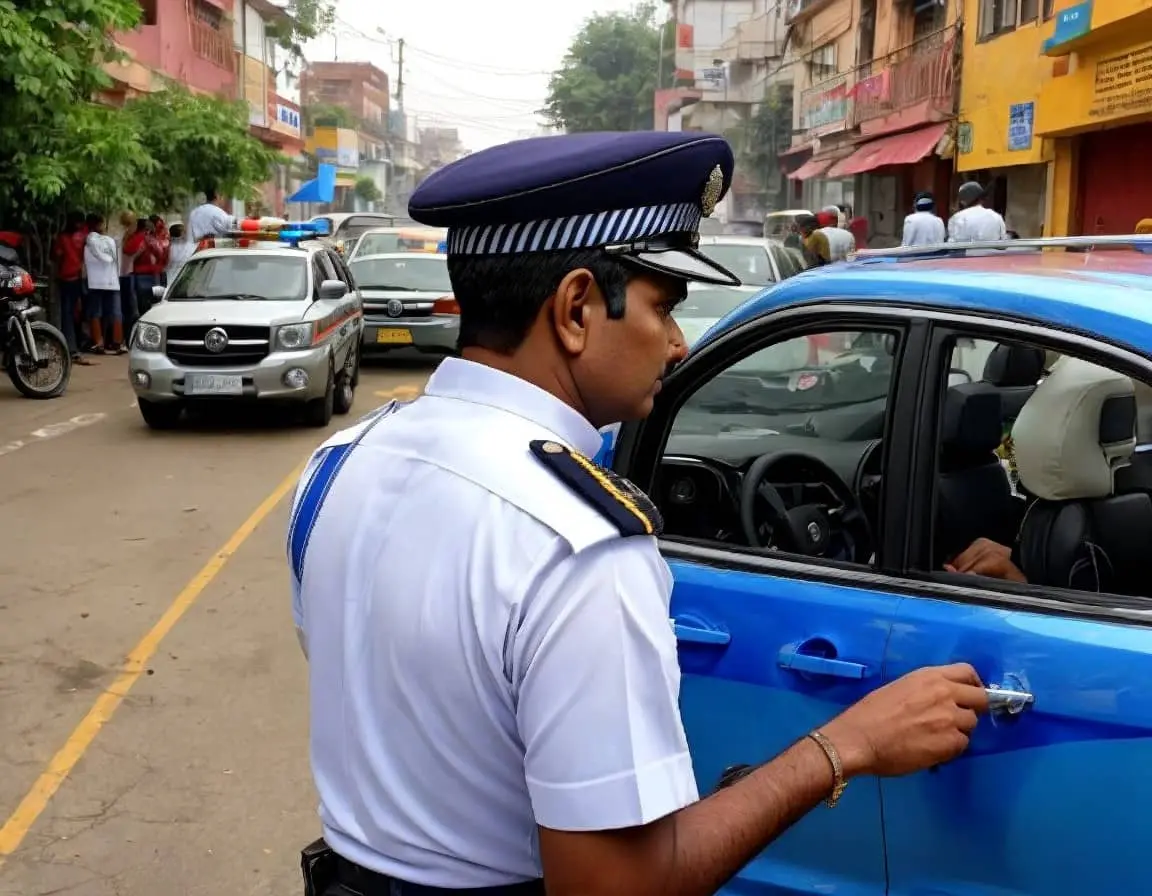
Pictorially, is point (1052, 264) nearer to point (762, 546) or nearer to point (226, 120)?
point (762, 546)

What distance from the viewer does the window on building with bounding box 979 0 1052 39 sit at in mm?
19156

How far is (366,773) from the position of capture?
54.1 inches

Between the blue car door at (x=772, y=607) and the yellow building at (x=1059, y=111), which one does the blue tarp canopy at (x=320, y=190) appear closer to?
Answer: the yellow building at (x=1059, y=111)

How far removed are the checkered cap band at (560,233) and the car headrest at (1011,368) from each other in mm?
1587

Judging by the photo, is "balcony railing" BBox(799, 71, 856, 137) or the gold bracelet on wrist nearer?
the gold bracelet on wrist

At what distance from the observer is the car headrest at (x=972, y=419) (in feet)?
8.37

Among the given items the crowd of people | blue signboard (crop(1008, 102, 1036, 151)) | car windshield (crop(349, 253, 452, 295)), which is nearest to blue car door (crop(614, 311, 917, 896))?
car windshield (crop(349, 253, 452, 295))

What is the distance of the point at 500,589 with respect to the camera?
1.20m

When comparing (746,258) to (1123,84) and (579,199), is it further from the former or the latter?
(579,199)

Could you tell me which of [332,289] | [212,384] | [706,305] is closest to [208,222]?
[332,289]

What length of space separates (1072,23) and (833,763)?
52.9 ft

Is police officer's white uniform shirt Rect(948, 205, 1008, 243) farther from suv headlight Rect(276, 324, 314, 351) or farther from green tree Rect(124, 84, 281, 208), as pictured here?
green tree Rect(124, 84, 281, 208)

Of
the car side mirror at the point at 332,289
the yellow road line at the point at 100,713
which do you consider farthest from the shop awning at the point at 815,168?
the yellow road line at the point at 100,713

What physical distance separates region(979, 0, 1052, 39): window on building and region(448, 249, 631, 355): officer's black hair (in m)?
19.4
